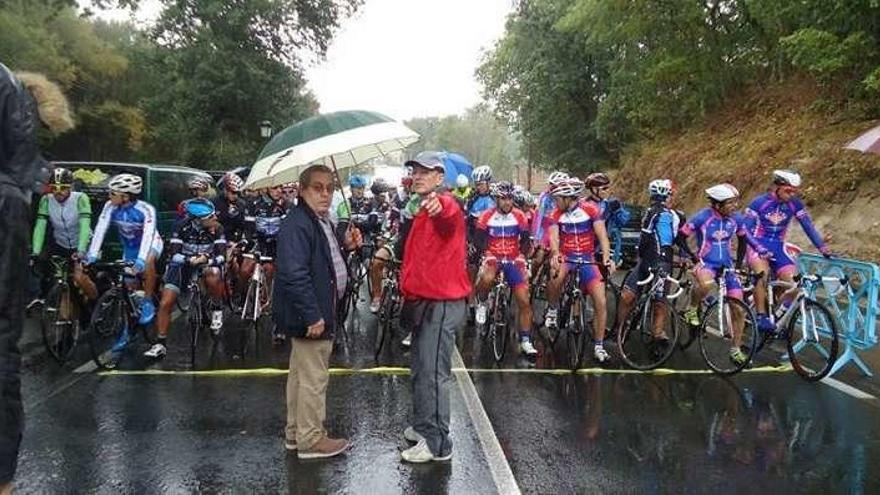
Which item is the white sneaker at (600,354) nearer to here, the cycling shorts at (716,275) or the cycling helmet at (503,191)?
the cycling shorts at (716,275)

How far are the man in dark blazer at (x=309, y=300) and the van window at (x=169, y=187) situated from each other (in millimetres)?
7281

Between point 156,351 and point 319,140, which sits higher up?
point 319,140

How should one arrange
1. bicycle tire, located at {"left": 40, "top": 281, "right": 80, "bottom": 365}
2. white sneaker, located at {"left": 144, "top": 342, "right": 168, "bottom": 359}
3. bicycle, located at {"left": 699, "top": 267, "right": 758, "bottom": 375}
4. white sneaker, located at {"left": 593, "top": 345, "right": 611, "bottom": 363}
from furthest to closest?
white sneaker, located at {"left": 593, "top": 345, "right": 611, "bottom": 363}, white sneaker, located at {"left": 144, "top": 342, "right": 168, "bottom": 359}, bicycle tire, located at {"left": 40, "top": 281, "right": 80, "bottom": 365}, bicycle, located at {"left": 699, "top": 267, "right": 758, "bottom": 375}

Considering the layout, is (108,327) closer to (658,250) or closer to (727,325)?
(658,250)

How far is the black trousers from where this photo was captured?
300 cm

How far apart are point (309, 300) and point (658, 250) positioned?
184 inches

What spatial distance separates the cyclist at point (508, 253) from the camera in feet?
25.4

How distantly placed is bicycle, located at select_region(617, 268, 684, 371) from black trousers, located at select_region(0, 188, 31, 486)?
18.4 feet

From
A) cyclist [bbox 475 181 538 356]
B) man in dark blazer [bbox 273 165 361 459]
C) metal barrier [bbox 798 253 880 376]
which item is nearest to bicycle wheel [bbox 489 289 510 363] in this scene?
cyclist [bbox 475 181 538 356]

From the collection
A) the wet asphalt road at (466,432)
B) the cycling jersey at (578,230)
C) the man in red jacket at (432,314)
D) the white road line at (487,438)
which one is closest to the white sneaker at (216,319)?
the wet asphalt road at (466,432)

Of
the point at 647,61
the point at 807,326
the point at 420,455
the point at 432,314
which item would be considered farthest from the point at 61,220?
the point at 647,61

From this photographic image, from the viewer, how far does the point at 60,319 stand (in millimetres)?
7086

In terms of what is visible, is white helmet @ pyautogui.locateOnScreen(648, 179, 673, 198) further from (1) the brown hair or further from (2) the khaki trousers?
(2) the khaki trousers

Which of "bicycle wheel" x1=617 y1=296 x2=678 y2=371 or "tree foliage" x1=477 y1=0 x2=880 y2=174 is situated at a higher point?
"tree foliage" x1=477 y1=0 x2=880 y2=174
